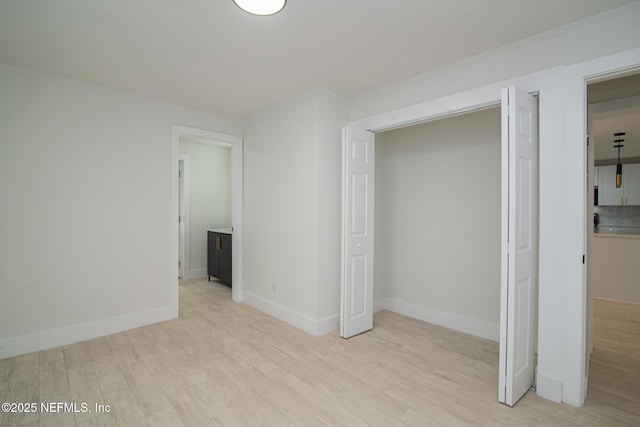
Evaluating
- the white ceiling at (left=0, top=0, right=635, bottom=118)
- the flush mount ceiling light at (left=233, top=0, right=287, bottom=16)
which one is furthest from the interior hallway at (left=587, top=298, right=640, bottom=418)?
the flush mount ceiling light at (left=233, top=0, right=287, bottom=16)

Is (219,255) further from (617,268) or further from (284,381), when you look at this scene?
(617,268)

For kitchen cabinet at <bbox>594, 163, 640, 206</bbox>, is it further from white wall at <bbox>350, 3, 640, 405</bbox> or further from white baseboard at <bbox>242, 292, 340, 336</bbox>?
white baseboard at <bbox>242, 292, 340, 336</bbox>

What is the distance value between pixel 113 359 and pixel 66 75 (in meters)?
2.78

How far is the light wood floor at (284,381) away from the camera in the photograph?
1.99m

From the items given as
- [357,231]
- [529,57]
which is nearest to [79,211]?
[357,231]

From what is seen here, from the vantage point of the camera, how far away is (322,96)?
3348 mm

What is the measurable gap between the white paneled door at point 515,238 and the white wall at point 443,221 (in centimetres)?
101

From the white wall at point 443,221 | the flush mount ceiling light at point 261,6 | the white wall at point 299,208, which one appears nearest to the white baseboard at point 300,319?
the white wall at point 299,208

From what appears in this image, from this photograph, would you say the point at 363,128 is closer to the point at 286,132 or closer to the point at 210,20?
the point at 286,132

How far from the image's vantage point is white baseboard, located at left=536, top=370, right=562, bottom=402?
216cm

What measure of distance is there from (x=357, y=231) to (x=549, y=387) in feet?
6.52

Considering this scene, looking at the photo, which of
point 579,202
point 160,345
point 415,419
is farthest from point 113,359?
point 579,202

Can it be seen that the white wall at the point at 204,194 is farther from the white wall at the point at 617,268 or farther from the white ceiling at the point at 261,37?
the white wall at the point at 617,268

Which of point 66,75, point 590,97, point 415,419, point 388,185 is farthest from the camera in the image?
point 388,185
